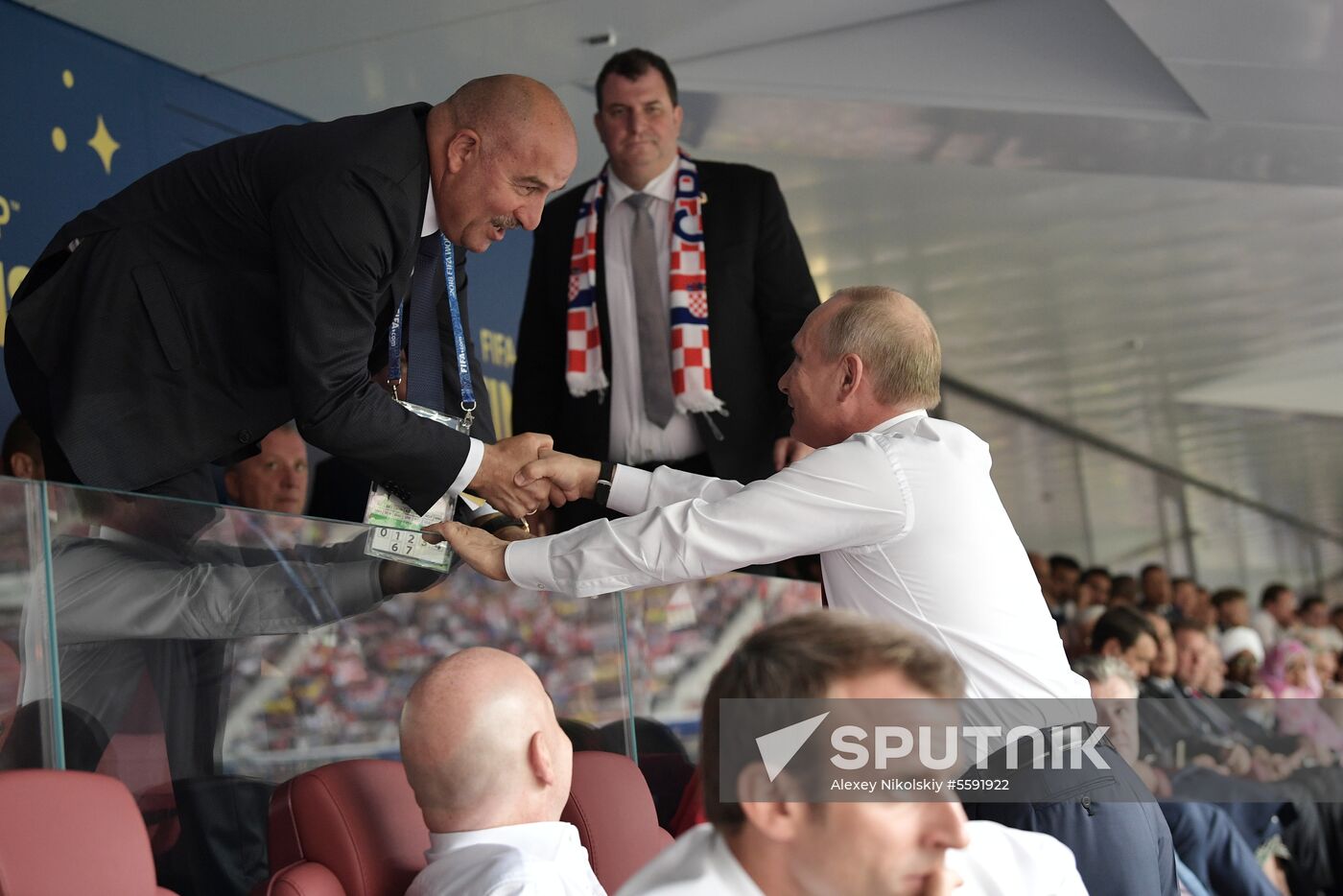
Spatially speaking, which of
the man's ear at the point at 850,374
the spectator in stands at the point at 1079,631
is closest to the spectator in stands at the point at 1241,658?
the spectator in stands at the point at 1079,631

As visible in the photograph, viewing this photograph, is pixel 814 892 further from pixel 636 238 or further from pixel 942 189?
pixel 942 189

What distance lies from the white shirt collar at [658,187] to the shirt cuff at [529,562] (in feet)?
5.74

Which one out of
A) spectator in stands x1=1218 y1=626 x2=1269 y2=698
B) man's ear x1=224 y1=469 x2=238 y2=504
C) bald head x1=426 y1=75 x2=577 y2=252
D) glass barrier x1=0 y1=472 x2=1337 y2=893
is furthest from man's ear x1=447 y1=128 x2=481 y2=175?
spectator in stands x1=1218 y1=626 x2=1269 y2=698

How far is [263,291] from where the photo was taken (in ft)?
8.50

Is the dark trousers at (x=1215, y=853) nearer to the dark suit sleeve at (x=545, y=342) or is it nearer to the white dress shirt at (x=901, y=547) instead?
the dark suit sleeve at (x=545, y=342)

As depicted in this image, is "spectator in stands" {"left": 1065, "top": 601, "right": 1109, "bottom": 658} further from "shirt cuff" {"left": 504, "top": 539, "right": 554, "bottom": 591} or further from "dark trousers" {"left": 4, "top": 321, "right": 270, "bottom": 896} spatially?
"dark trousers" {"left": 4, "top": 321, "right": 270, "bottom": 896}

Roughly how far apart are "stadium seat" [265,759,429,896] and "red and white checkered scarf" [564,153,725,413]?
1.85 meters

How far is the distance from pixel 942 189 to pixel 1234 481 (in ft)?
50.5

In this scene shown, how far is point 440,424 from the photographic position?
8.88 ft

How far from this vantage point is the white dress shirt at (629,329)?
3.77 metres

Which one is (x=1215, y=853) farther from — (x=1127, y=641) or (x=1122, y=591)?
(x=1122, y=591)

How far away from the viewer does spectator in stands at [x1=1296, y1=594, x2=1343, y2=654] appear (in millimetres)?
11344

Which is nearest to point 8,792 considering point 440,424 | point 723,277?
point 440,424

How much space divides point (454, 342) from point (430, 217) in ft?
1.21
